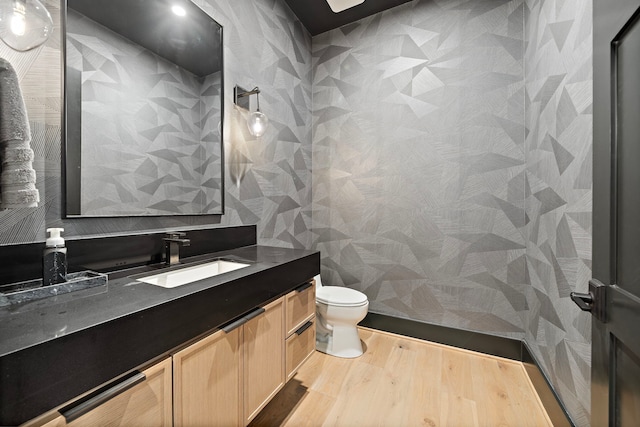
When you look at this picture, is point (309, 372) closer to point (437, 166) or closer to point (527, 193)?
point (437, 166)

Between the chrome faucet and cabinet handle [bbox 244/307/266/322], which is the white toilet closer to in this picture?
cabinet handle [bbox 244/307/266/322]

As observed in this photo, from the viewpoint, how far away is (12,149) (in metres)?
0.78

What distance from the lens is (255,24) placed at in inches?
80.1

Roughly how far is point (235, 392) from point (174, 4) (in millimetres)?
1958

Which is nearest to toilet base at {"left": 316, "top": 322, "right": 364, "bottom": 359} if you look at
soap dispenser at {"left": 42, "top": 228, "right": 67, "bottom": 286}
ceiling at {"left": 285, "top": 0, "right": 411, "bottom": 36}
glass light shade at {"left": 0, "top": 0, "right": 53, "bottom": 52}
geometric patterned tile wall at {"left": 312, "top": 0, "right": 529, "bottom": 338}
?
geometric patterned tile wall at {"left": 312, "top": 0, "right": 529, "bottom": 338}

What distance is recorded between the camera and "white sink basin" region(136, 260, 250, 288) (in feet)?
3.96

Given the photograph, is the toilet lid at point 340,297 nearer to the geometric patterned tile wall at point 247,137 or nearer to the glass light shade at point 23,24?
the geometric patterned tile wall at point 247,137

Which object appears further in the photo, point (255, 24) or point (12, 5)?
point (255, 24)

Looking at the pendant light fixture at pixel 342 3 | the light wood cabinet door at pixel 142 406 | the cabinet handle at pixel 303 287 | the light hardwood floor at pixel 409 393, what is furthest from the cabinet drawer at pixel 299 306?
the pendant light fixture at pixel 342 3

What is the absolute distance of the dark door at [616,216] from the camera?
67 cm

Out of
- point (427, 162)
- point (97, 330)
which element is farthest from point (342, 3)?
point (97, 330)

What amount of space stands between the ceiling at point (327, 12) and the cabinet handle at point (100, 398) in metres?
2.77

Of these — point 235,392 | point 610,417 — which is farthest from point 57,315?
point 610,417

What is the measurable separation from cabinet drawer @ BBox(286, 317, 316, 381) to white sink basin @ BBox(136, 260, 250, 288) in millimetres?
469
